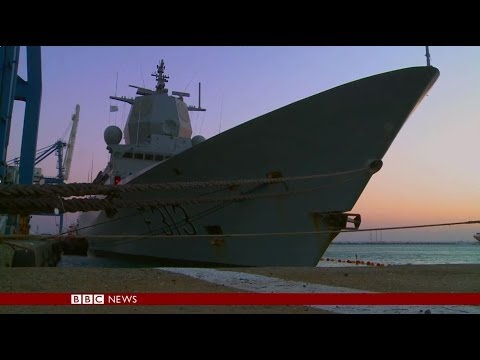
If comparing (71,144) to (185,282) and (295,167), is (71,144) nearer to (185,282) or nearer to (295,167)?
(295,167)

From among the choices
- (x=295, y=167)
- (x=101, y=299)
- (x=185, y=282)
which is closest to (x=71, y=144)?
(x=295, y=167)

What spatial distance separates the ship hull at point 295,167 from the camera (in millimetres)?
8695

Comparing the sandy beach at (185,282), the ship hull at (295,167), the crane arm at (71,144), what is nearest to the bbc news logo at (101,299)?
the sandy beach at (185,282)

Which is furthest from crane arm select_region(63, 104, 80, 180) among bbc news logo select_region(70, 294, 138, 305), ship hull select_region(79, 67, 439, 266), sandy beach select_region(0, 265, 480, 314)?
bbc news logo select_region(70, 294, 138, 305)

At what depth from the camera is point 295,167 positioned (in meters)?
9.30

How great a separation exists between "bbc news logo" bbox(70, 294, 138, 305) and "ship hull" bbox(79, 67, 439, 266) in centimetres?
437

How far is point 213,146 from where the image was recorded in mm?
9758

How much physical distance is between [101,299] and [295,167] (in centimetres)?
601

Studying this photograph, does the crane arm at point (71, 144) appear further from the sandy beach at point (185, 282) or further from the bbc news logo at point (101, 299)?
the bbc news logo at point (101, 299)

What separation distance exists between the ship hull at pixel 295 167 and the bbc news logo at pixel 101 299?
4.37 m

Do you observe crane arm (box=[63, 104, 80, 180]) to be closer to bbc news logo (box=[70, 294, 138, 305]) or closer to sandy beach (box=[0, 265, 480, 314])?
sandy beach (box=[0, 265, 480, 314])
